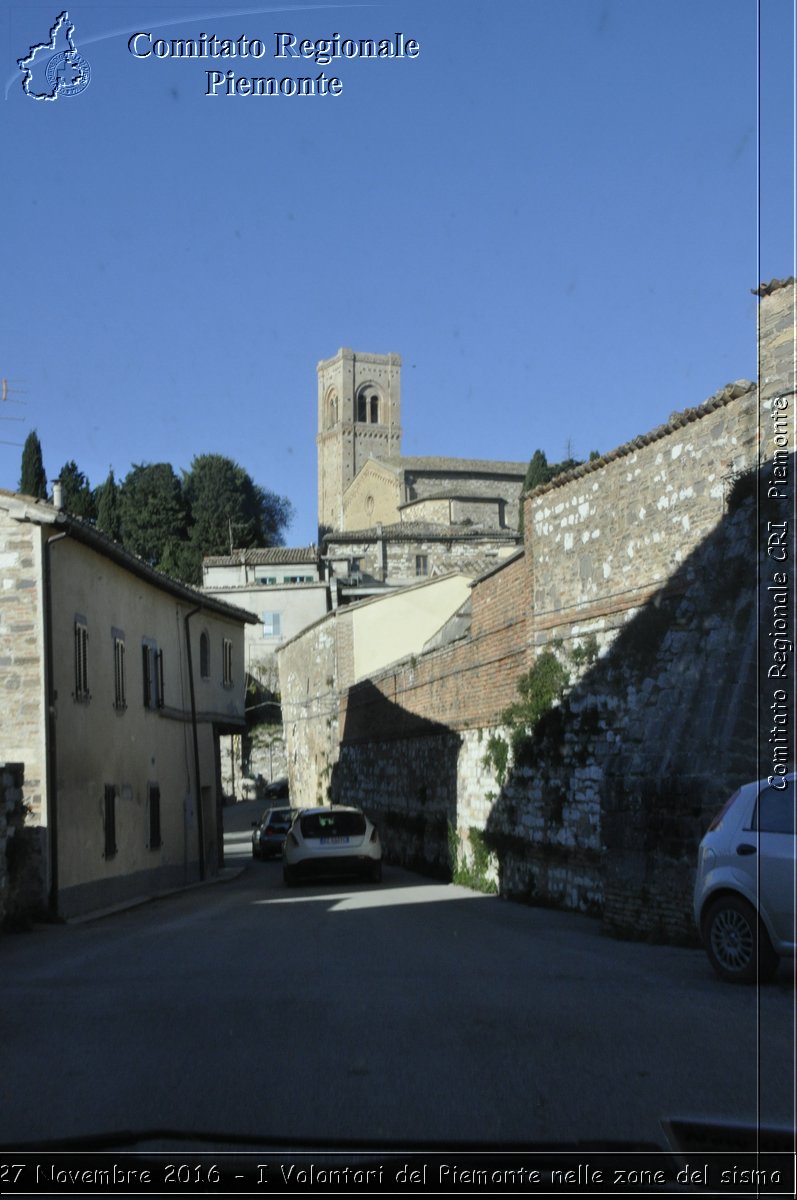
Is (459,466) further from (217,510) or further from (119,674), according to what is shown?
(119,674)

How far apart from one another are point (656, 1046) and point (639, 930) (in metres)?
6.08

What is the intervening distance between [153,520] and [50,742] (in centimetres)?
7215

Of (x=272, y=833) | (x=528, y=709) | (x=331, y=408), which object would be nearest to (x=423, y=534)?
(x=272, y=833)

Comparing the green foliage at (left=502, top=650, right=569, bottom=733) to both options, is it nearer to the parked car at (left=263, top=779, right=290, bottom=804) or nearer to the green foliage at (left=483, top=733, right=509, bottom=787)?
the green foliage at (left=483, top=733, right=509, bottom=787)

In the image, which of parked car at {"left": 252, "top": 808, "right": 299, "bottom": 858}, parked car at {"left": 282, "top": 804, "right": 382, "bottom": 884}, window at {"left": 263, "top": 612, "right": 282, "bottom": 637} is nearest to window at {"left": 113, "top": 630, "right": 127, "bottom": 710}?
parked car at {"left": 282, "top": 804, "right": 382, "bottom": 884}

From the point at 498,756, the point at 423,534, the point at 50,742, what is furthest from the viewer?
the point at 423,534

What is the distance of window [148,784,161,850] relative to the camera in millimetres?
24141

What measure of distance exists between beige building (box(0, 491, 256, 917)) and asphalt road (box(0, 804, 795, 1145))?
5122mm

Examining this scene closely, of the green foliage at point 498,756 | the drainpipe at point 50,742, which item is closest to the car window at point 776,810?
the green foliage at point 498,756

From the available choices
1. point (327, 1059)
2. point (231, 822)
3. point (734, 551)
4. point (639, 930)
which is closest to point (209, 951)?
point (639, 930)

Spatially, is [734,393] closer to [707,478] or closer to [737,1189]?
[707,478]

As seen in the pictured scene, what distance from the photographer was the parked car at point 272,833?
1420 inches

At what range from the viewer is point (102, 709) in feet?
67.9

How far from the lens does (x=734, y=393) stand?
42.1 feet
